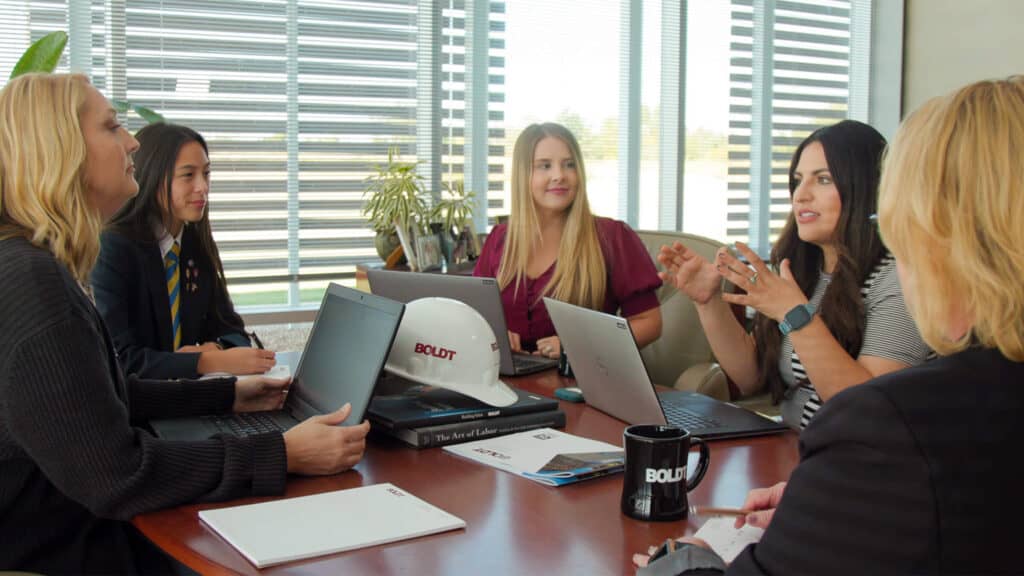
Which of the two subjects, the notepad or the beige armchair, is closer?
the notepad

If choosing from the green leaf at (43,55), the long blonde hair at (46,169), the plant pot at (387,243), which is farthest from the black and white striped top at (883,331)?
the green leaf at (43,55)

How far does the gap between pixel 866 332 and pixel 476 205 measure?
2709 millimetres

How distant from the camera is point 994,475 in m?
0.86

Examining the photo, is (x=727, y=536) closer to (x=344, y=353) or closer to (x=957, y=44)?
(x=344, y=353)

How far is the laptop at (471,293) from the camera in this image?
2225 millimetres

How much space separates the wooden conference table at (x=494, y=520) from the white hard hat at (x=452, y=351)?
0.15 m

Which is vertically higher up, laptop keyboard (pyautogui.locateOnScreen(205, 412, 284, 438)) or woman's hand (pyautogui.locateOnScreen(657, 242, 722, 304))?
woman's hand (pyautogui.locateOnScreen(657, 242, 722, 304))

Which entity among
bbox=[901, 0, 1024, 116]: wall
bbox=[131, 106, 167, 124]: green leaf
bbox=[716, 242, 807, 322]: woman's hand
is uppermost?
bbox=[901, 0, 1024, 116]: wall

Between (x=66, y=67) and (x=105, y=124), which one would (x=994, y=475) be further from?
(x=66, y=67)

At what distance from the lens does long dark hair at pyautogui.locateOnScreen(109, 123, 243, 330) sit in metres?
2.55

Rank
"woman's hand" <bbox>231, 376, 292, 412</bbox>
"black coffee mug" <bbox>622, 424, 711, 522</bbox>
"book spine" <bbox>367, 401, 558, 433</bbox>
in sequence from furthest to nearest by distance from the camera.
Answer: "woman's hand" <bbox>231, 376, 292, 412</bbox> → "book spine" <bbox>367, 401, 558, 433</bbox> → "black coffee mug" <bbox>622, 424, 711, 522</bbox>

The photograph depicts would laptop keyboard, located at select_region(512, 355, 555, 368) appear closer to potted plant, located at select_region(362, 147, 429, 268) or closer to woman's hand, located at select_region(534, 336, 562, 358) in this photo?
woman's hand, located at select_region(534, 336, 562, 358)

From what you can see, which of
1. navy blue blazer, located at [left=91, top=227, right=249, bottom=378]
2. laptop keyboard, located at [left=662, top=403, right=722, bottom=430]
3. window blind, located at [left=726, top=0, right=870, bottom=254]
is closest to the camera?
laptop keyboard, located at [left=662, top=403, right=722, bottom=430]

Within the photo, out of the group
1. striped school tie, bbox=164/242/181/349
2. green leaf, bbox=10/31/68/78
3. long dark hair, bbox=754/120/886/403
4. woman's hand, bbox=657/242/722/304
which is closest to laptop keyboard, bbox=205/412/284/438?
striped school tie, bbox=164/242/181/349
